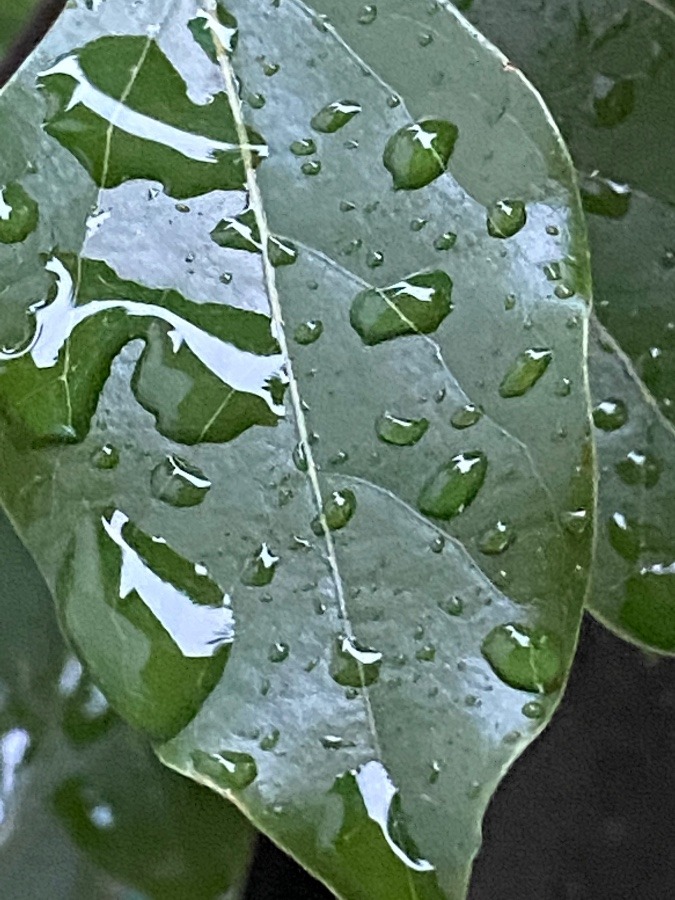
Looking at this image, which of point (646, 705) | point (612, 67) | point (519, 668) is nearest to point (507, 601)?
point (519, 668)

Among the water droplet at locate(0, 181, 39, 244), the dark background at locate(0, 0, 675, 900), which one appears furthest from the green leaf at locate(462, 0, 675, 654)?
the dark background at locate(0, 0, 675, 900)

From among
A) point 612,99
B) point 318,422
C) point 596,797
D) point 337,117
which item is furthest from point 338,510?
point 596,797

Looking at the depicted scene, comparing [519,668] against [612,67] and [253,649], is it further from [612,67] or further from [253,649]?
[612,67]

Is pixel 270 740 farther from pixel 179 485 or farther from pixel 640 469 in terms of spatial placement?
pixel 640 469

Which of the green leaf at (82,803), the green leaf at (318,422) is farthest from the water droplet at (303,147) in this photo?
the green leaf at (82,803)

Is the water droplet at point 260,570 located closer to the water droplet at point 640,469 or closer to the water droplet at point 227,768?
the water droplet at point 227,768
